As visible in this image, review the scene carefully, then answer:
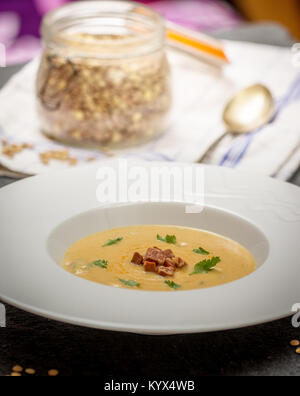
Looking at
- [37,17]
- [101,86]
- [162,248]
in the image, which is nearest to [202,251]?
[162,248]

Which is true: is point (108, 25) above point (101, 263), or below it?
above

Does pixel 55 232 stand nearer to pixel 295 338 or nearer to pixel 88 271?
pixel 88 271

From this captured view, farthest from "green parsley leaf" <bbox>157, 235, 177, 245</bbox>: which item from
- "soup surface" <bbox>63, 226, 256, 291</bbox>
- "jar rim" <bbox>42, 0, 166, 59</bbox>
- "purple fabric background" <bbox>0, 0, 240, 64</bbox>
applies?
"purple fabric background" <bbox>0, 0, 240, 64</bbox>

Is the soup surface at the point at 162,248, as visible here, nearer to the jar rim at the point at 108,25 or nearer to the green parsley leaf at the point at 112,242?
the green parsley leaf at the point at 112,242

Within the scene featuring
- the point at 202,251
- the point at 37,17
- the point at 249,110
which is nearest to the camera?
the point at 202,251

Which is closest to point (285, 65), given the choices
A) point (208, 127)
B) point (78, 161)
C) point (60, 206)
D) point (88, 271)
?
point (208, 127)

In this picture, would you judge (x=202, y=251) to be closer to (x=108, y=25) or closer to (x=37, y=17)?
(x=108, y=25)

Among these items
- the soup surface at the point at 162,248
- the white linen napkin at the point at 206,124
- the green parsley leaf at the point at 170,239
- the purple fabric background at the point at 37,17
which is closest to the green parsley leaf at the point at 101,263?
the soup surface at the point at 162,248
